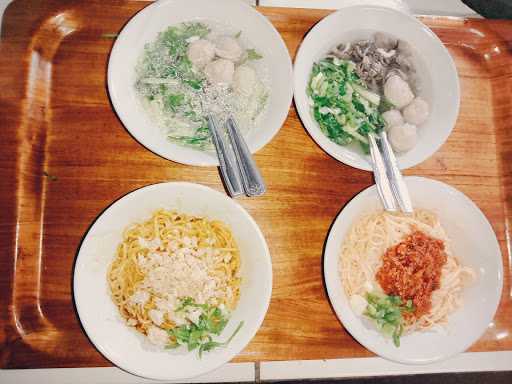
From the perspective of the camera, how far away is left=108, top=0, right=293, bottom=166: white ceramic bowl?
1930mm

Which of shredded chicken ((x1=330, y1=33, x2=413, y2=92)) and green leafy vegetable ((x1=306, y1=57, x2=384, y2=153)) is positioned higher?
shredded chicken ((x1=330, y1=33, x2=413, y2=92))

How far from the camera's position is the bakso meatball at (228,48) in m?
2.15

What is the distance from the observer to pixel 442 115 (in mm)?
2223

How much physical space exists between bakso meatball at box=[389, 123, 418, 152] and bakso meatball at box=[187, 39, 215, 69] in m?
0.95

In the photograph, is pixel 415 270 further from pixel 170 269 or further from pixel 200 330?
pixel 170 269

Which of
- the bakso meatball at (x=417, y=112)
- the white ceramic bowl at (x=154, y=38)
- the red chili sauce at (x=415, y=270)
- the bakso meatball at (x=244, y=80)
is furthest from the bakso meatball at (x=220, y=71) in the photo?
the red chili sauce at (x=415, y=270)

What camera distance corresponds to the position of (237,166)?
1995 millimetres

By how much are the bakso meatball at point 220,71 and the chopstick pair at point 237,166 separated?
0.26 meters

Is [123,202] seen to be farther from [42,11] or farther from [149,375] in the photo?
[42,11]

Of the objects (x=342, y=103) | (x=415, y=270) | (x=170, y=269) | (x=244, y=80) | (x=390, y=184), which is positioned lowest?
(x=415, y=270)

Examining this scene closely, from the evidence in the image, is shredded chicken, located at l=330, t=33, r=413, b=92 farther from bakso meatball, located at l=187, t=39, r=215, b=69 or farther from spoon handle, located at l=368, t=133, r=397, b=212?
bakso meatball, located at l=187, t=39, r=215, b=69

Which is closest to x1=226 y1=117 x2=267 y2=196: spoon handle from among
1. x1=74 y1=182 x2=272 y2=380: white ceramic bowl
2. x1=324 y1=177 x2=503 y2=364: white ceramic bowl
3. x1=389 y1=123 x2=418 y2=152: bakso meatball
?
x1=74 y1=182 x2=272 y2=380: white ceramic bowl

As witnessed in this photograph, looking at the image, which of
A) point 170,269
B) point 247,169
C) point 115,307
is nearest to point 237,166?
point 247,169

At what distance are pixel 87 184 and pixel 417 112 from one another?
161 cm
